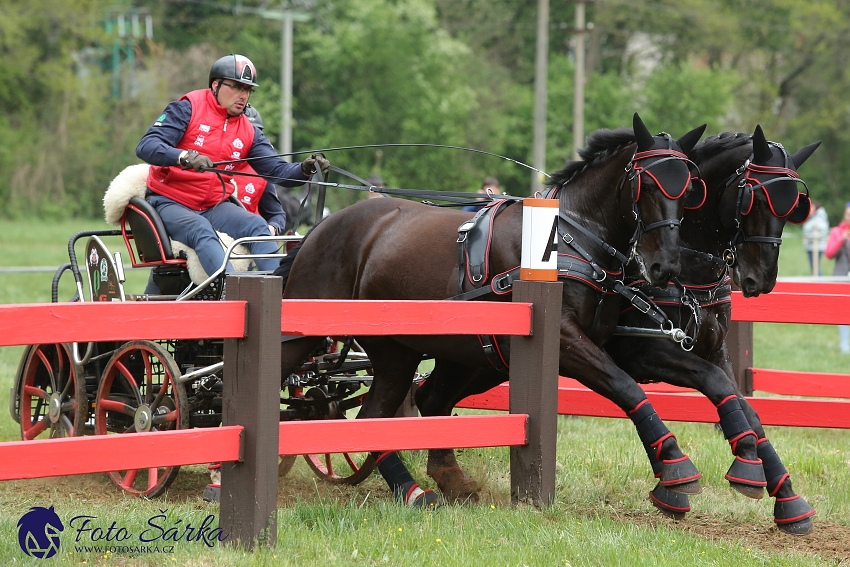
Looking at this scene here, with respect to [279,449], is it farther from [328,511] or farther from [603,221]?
[603,221]

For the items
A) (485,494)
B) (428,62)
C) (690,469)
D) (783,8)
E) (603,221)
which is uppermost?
(783,8)

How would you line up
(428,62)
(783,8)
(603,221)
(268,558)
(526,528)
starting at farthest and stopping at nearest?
(783,8)
(428,62)
(603,221)
(526,528)
(268,558)

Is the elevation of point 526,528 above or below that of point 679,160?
below

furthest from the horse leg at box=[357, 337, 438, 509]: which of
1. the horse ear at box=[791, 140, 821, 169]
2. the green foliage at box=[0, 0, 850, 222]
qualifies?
the green foliage at box=[0, 0, 850, 222]

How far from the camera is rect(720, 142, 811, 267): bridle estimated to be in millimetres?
5055

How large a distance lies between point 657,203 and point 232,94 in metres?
2.76

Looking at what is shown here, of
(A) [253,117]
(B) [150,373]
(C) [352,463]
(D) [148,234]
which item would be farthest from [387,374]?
(A) [253,117]

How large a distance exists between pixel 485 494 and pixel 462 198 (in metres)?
1.73

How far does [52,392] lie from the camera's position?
21.3 feet

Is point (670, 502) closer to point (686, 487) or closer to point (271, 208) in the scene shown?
point (686, 487)

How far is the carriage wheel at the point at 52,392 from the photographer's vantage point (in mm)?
6121

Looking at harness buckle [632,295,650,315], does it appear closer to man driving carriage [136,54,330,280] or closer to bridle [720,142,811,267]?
bridle [720,142,811,267]

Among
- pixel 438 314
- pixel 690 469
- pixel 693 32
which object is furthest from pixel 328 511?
pixel 693 32

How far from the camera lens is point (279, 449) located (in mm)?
4188
